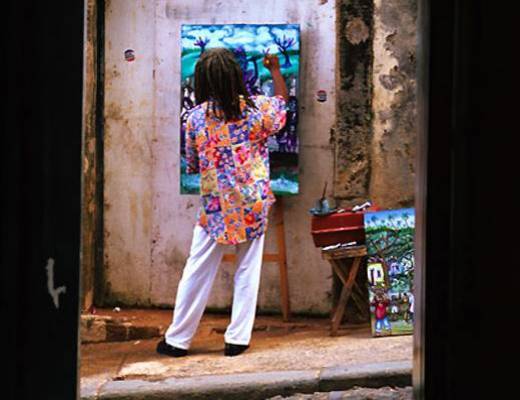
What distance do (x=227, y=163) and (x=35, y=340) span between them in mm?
4228

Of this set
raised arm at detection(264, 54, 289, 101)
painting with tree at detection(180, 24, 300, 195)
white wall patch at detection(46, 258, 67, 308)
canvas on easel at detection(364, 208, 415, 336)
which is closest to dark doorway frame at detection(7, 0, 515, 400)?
white wall patch at detection(46, 258, 67, 308)

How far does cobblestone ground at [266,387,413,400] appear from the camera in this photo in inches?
215

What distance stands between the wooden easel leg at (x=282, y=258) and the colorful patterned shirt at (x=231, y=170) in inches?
31.6

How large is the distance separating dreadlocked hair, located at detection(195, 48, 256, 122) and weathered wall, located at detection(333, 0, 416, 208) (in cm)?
87

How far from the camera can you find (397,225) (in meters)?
6.90

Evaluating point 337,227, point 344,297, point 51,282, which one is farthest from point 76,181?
point 344,297

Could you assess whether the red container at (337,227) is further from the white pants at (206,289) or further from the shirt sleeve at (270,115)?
the shirt sleeve at (270,115)

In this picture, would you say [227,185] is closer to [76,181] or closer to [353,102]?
[353,102]

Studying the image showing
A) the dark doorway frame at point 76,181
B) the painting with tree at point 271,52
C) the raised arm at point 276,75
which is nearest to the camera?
the dark doorway frame at point 76,181

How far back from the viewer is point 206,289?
22.0 feet

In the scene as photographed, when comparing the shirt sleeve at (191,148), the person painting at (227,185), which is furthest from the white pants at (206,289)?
the shirt sleeve at (191,148)

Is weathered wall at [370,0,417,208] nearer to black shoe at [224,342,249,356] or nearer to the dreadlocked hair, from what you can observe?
the dreadlocked hair

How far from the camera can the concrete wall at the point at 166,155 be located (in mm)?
7520

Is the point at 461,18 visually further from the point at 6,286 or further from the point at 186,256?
the point at 186,256
